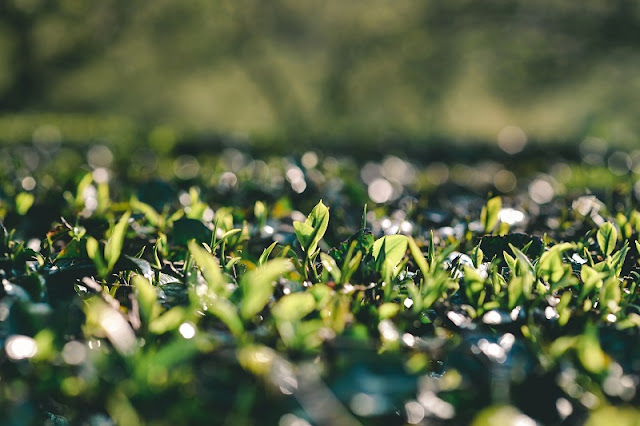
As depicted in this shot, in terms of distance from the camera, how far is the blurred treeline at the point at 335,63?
9797mm

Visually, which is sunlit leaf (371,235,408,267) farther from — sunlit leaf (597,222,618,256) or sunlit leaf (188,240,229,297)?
sunlit leaf (597,222,618,256)

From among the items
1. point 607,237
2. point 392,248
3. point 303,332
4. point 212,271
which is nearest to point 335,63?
point 607,237

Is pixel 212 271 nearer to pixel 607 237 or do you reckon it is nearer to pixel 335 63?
pixel 607 237

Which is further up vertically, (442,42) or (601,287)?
(601,287)

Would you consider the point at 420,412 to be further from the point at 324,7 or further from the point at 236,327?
the point at 324,7

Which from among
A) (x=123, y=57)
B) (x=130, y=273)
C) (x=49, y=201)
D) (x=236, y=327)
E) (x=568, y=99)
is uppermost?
(x=236, y=327)

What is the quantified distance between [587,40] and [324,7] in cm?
523

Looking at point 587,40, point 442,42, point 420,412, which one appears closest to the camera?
point 420,412

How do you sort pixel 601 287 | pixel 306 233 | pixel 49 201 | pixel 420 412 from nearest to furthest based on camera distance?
pixel 420 412 < pixel 601 287 < pixel 306 233 < pixel 49 201

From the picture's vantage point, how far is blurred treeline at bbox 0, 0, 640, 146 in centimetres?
980

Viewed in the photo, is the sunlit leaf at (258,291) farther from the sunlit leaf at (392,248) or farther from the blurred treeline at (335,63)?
the blurred treeline at (335,63)

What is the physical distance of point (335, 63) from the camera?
11180 millimetres

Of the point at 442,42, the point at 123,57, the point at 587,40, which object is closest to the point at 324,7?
the point at 442,42

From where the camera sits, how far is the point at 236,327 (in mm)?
1164
